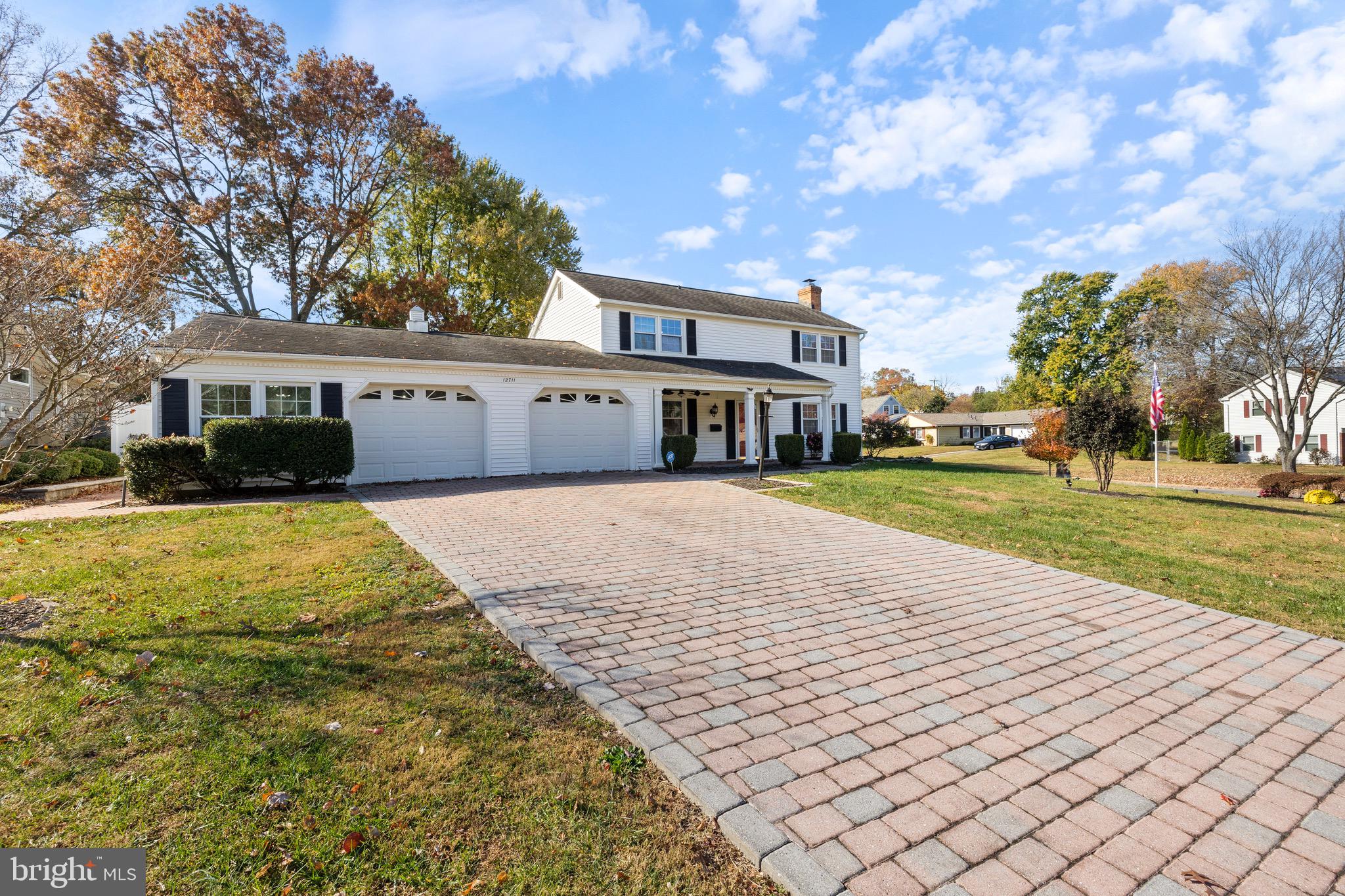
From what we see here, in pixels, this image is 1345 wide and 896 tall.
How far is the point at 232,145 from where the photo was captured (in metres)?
22.9

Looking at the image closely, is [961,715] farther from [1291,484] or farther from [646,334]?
[1291,484]

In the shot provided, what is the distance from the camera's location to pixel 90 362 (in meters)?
4.55

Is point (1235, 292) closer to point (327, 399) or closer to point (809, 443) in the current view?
point (809, 443)

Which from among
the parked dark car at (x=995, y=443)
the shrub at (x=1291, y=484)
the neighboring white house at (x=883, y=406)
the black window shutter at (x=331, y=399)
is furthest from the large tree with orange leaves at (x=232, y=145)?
the neighboring white house at (x=883, y=406)

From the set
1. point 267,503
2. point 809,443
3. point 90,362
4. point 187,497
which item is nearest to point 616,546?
point 90,362

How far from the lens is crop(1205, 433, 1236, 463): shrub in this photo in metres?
30.6

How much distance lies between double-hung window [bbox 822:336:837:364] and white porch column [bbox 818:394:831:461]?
11.6ft

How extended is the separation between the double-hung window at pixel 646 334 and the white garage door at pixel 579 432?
10.2 feet

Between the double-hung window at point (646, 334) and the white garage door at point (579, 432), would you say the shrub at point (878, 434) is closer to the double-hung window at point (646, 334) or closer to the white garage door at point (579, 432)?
the double-hung window at point (646, 334)

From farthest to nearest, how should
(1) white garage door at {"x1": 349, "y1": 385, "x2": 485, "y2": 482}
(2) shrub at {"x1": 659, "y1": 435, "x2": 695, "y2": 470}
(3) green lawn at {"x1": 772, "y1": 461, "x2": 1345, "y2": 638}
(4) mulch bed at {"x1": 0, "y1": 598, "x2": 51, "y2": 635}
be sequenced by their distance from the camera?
(2) shrub at {"x1": 659, "y1": 435, "x2": 695, "y2": 470}, (1) white garage door at {"x1": 349, "y1": 385, "x2": 485, "y2": 482}, (3) green lawn at {"x1": 772, "y1": 461, "x2": 1345, "y2": 638}, (4) mulch bed at {"x1": 0, "y1": 598, "x2": 51, "y2": 635}

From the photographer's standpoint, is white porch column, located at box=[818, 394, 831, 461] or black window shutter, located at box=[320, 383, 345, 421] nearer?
black window shutter, located at box=[320, 383, 345, 421]

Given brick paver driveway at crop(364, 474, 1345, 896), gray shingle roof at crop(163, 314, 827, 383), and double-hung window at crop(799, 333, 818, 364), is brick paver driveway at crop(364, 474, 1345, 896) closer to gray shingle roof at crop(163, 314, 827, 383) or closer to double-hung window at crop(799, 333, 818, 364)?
gray shingle roof at crop(163, 314, 827, 383)

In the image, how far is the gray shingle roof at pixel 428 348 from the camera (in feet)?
44.0

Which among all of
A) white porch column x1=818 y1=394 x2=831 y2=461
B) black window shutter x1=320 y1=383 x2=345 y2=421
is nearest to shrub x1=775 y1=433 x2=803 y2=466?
white porch column x1=818 y1=394 x2=831 y2=461
